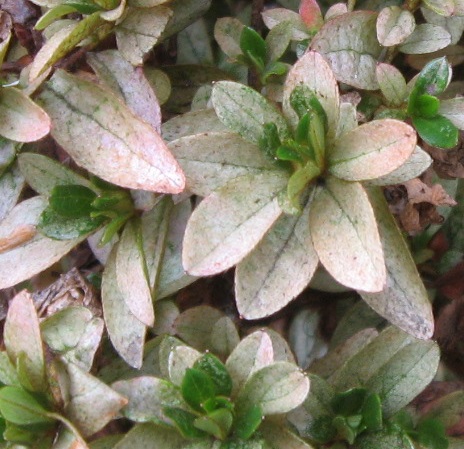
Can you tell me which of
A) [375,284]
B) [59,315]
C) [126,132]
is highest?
[126,132]

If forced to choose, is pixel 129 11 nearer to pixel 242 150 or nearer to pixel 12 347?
pixel 242 150

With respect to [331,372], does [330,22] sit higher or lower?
higher

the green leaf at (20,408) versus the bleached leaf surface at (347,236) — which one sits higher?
the bleached leaf surface at (347,236)

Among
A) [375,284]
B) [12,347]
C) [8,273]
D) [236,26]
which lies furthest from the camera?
[236,26]

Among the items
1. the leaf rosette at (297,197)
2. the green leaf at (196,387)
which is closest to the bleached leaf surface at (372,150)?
the leaf rosette at (297,197)

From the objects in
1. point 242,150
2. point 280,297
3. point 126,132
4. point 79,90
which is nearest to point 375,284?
point 280,297

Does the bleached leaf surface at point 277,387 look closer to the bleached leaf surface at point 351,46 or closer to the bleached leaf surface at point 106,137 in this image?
the bleached leaf surface at point 106,137

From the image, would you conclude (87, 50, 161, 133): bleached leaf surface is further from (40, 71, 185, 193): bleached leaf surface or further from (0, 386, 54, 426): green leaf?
(0, 386, 54, 426): green leaf

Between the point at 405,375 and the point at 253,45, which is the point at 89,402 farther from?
the point at 253,45
